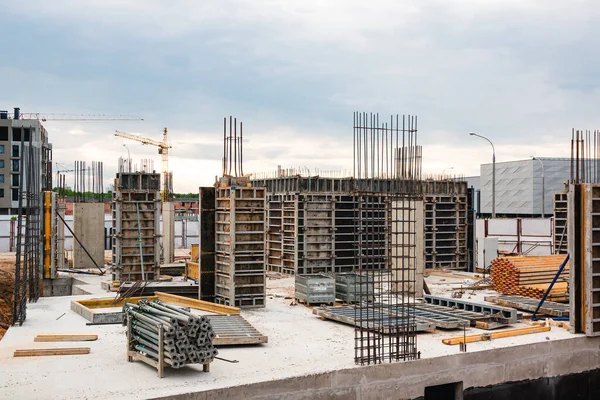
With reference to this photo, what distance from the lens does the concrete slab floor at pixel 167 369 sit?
11586 millimetres

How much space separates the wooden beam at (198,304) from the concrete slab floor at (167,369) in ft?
2.39

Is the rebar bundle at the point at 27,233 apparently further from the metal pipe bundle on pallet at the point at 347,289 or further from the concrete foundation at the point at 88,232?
the metal pipe bundle on pallet at the point at 347,289

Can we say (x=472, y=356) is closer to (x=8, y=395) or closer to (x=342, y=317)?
(x=342, y=317)

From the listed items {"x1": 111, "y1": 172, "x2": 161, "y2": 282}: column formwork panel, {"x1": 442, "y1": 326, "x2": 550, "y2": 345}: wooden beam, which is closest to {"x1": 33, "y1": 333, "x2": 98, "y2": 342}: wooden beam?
{"x1": 442, "y1": 326, "x2": 550, "y2": 345}: wooden beam

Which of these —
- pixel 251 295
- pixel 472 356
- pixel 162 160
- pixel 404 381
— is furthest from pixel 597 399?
pixel 162 160

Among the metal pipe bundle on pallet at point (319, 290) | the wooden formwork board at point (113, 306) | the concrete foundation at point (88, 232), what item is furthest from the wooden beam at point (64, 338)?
the concrete foundation at point (88, 232)

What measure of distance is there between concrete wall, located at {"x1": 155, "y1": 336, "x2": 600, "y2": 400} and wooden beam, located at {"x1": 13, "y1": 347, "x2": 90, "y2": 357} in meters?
4.21

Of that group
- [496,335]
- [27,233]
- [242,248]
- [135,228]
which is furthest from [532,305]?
[27,233]

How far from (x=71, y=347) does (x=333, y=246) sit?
56.8ft

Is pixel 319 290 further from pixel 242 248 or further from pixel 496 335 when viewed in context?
pixel 496 335

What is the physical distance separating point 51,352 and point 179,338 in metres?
3.80

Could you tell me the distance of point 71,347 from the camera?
14.6m

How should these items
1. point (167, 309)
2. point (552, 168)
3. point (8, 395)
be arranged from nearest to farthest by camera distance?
point (8, 395)
point (167, 309)
point (552, 168)

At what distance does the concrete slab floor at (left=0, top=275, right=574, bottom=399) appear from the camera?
38.0ft
